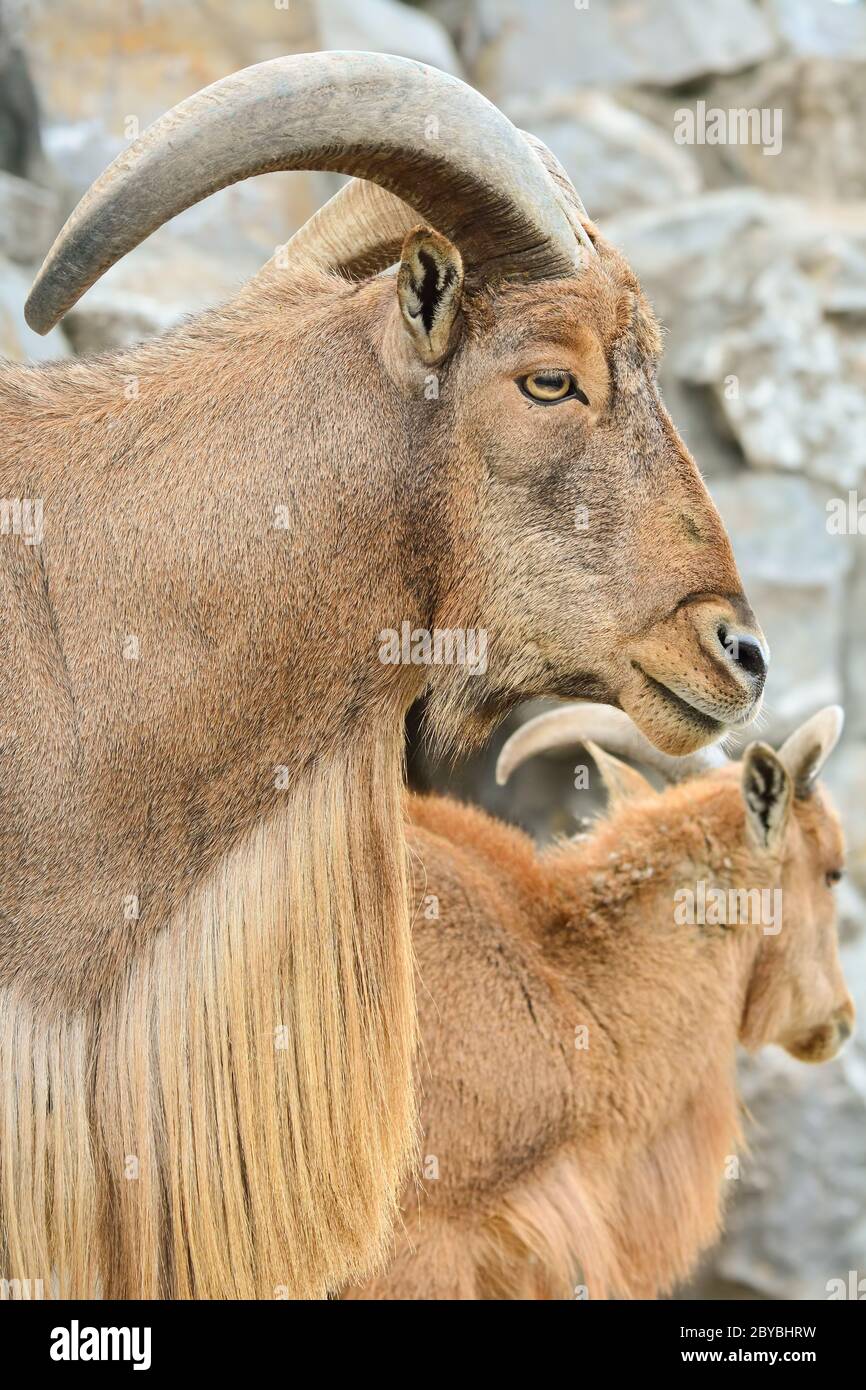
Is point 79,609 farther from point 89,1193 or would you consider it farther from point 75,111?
point 75,111

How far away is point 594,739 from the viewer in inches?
263

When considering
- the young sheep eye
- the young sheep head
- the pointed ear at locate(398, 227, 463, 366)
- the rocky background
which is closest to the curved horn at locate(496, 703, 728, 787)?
the young sheep head

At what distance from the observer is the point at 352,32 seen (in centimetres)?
1152

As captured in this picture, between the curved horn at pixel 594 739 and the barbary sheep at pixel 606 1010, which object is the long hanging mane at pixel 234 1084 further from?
the curved horn at pixel 594 739

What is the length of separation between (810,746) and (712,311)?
5447 millimetres

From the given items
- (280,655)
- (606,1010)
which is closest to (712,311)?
(606,1010)

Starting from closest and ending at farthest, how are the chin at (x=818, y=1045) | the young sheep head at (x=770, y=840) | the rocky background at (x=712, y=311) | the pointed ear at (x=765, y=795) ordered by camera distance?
the pointed ear at (x=765, y=795)
the young sheep head at (x=770, y=840)
the chin at (x=818, y=1045)
the rocky background at (x=712, y=311)

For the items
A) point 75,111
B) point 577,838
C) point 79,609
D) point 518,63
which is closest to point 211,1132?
point 79,609

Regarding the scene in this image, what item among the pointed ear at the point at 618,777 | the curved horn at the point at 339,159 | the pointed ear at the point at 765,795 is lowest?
the pointed ear at the point at 765,795

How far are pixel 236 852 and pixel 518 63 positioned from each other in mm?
11065

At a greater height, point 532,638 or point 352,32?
point 352,32

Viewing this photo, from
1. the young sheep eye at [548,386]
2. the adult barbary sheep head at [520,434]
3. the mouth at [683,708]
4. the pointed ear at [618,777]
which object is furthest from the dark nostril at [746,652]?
the pointed ear at [618,777]

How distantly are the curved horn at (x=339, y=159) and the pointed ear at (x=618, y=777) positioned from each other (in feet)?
10.6

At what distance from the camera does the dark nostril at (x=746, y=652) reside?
12.2ft
